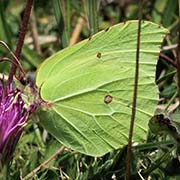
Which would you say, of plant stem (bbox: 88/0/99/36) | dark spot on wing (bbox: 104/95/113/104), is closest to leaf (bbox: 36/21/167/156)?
dark spot on wing (bbox: 104/95/113/104)

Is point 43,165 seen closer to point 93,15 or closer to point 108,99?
point 108,99

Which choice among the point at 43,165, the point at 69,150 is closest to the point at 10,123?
the point at 43,165

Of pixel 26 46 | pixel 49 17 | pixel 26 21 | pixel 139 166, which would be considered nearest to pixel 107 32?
pixel 26 21

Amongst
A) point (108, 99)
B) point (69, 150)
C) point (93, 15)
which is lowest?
point (69, 150)

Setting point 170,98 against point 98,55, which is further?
point 170,98

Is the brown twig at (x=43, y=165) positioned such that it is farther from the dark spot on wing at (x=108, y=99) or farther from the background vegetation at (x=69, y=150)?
the dark spot on wing at (x=108, y=99)

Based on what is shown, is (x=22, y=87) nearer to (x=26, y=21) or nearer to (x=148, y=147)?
(x=26, y=21)
